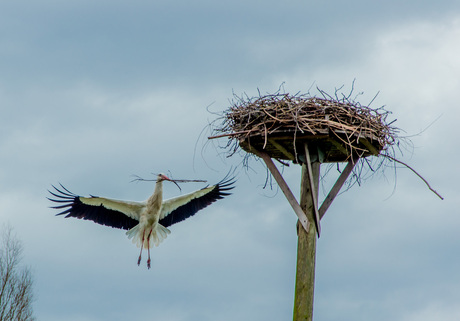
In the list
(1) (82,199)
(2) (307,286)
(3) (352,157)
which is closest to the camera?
(2) (307,286)

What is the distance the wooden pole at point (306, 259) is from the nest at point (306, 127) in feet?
1.32

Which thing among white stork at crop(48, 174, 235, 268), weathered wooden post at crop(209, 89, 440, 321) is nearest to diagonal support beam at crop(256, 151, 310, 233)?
weathered wooden post at crop(209, 89, 440, 321)

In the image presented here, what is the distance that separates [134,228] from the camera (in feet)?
42.7

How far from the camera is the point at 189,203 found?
1296 centimetres

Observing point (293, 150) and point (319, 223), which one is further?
point (293, 150)

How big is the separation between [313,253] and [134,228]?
511 centimetres

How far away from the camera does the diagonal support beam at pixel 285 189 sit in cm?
855

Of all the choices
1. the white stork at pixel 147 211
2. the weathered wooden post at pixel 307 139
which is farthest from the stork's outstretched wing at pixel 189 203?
the weathered wooden post at pixel 307 139

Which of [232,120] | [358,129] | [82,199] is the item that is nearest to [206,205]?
[82,199]

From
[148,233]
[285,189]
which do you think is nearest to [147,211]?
[148,233]

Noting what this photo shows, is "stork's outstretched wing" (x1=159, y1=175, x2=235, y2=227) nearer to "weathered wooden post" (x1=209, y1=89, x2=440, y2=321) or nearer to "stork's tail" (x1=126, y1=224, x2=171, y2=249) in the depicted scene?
"stork's tail" (x1=126, y1=224, x2=171, y2=249)

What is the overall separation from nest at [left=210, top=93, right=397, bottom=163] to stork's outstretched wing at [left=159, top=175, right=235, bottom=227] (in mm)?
3663

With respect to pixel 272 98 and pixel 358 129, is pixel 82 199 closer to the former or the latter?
pixel 272 98

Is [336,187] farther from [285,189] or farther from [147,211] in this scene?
[147,211]
